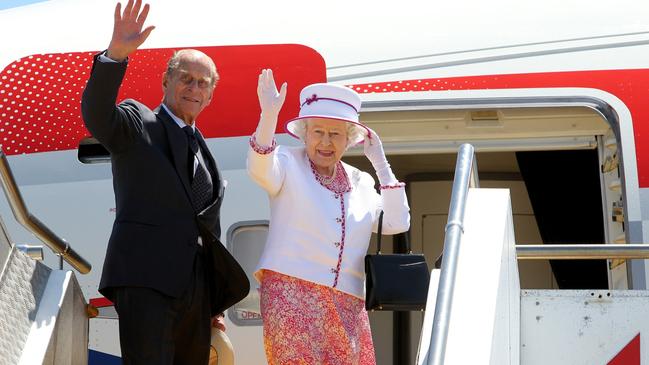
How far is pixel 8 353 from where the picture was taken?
3.88m

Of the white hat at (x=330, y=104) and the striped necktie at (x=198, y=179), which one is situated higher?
the white hat at (x=330, y=104)

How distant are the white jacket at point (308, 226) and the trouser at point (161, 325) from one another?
0.32 metres

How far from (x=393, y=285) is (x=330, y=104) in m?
0.72

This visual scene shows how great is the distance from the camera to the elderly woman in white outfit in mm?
4148

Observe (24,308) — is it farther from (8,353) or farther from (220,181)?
(220,181)

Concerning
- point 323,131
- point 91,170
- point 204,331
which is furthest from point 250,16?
point 204,331

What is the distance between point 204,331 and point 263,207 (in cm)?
178

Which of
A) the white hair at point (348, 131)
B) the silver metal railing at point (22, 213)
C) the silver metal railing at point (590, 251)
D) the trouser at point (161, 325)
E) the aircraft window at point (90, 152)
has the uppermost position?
the aircraft window at point (90, 152)

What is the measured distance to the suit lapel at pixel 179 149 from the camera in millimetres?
4168

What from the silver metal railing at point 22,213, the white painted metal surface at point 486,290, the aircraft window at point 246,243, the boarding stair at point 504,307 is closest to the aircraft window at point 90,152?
the aircraft window at point 246,243

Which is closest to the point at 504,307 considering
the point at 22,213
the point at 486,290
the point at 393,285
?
the point at 486,290

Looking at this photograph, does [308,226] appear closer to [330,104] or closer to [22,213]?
[330,104]

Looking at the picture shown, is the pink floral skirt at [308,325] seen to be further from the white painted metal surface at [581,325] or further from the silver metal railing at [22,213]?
the silver metal railing at [22,213]

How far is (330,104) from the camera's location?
439 centimetres
